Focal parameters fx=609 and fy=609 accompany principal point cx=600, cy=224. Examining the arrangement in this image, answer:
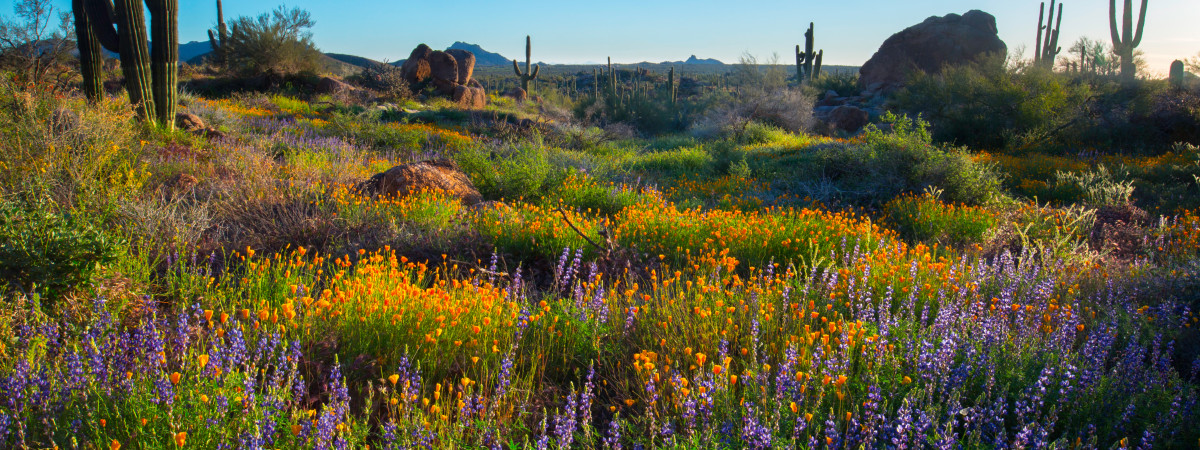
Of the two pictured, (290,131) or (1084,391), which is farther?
(290,131)

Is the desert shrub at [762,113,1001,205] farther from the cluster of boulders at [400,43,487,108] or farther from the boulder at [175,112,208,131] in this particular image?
the cluster of boulders at [400,43,487,108]

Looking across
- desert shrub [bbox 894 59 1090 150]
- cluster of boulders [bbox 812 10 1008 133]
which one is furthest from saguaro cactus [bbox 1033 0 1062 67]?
desert shrub [bbox 894 59 1090 150]

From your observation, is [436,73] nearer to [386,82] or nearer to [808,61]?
[386,82]

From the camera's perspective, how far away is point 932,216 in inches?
264

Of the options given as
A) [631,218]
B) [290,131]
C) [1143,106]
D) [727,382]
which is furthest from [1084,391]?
[1143,106]

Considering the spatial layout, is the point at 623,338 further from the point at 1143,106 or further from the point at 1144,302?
the point at 1143,106

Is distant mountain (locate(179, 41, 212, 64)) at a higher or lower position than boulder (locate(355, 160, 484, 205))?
higher

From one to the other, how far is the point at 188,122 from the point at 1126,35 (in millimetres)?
34689

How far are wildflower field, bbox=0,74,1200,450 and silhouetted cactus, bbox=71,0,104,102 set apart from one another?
118 inches

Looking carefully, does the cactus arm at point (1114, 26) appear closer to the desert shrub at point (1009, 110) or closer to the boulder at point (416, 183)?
the desert shrub at point (1009, 110)

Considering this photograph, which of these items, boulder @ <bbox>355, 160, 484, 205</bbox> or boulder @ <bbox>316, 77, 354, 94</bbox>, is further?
boulder @ <bbox>316, 77, 354, 94</bbox>

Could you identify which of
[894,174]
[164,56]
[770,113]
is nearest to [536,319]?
[894,174]

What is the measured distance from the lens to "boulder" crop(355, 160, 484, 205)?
6801 millimetres

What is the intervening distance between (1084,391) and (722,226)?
126 inches
